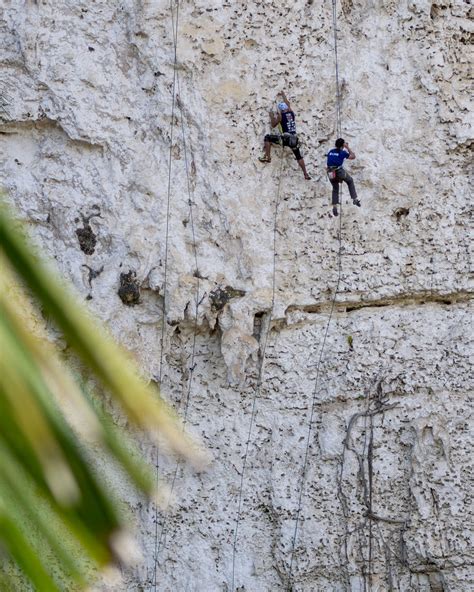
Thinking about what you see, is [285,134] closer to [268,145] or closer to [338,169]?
[268,145]

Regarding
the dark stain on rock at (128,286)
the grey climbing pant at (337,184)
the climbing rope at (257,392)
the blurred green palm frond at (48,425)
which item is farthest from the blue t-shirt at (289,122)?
the blurred green palm frond at (48,425)

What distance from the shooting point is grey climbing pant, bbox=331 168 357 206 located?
3.22 metres

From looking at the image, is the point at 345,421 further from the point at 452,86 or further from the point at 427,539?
the point at 452,86

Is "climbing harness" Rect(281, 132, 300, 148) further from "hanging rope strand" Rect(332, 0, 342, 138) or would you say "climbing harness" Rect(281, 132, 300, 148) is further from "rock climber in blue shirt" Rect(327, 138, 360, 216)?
"hanging rope strand" Rect(332, 0, 342, 138)

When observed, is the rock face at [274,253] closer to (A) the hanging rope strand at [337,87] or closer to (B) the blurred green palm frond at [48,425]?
(A) the hanging rope strand at [337,87]

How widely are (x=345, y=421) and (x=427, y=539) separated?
560mm

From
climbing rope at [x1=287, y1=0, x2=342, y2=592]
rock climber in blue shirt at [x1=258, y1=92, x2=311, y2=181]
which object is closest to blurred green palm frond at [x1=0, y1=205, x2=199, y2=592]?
rock climber in blue shirt at [x1=258, y1=92, x2=311, y2=181]

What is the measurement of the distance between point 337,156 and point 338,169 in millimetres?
50

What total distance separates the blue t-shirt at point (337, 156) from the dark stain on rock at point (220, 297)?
2.08 ft

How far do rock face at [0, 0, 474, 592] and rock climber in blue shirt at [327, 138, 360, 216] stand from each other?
0.18m

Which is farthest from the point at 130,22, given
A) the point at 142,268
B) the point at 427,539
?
the point at 427,539

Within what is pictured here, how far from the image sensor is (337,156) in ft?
10.5

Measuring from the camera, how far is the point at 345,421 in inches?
136

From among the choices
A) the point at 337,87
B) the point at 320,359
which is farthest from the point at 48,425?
the point at 337,87
